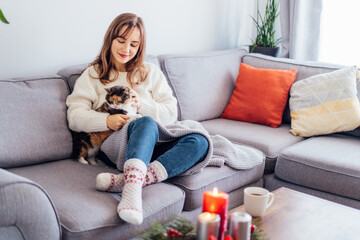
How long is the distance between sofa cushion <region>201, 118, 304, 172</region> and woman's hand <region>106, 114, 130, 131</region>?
75 cm

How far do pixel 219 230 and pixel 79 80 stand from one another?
4.04 feet

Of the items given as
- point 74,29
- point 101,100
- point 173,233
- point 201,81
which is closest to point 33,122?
point 101,100

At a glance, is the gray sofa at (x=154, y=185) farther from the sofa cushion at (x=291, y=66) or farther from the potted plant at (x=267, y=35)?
the potted plant at (x=267, y=35)

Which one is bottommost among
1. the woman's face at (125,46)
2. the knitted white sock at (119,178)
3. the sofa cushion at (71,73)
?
the knitted white sock at (119,178)

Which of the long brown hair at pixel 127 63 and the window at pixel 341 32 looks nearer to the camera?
the long brown hair at pixel 127 63

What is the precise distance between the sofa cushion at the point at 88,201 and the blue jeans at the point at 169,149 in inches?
4.0

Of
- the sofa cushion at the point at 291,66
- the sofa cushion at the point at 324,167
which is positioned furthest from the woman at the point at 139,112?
the sofa cushion at the point at 291,66

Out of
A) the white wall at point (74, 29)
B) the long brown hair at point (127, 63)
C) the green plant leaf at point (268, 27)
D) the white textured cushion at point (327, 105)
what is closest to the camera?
the long brown hair at point (127, 63)

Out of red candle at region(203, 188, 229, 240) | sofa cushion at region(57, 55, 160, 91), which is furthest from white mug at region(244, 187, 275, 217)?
sofa cushion at region(57, 55, 160, 91)

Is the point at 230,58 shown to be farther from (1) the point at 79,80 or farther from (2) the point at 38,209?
(2) the point at 38,209

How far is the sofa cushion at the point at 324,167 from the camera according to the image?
2.17 meters

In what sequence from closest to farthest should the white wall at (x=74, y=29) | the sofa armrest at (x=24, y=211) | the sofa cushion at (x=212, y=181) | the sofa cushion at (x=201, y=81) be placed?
1. the sofa armrest at (x=24, y=211)
2. the sofa cushion at (x=212, y=181)
3. the white wall at (x=74, y=29)
4. the sofa cushion at (x=201, y=81)

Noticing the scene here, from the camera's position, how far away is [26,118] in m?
1.98

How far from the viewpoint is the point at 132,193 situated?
5.32 feet
